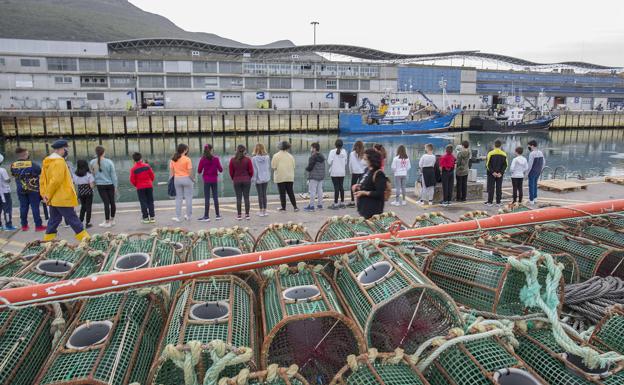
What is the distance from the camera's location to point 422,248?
4.41 metres

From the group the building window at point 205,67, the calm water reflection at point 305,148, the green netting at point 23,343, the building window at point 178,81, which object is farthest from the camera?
the building window at point 205,67

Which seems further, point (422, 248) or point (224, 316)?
point (422, 248)

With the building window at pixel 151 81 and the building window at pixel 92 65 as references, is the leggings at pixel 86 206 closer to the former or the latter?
the building window at pixel 151 81

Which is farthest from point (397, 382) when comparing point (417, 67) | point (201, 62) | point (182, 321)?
point (417, 67)

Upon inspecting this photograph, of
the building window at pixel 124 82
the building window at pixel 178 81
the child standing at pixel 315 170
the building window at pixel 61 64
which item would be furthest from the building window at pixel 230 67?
the child standing at pixel 315 170

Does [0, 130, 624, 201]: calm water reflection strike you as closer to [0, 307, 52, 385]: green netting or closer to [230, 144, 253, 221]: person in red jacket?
[230, 144, 253, 221]: person in red jacket

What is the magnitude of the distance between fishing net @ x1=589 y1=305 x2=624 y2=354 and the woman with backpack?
121 inches

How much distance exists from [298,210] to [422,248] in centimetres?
536

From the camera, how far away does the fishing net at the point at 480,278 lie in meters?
3.40

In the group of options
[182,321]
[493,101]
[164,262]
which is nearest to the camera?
[182,321]

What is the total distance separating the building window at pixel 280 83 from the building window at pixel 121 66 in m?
19.1

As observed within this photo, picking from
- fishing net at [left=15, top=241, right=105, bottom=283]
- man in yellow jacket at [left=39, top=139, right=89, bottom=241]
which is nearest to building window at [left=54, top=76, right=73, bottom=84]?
man in yellow jacket at [left=39, top=139, right=89, bottom=241]

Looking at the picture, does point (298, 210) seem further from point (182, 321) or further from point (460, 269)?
point (182, 321)

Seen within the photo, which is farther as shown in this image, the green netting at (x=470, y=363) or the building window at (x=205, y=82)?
the building window at (x=205, y=82)
